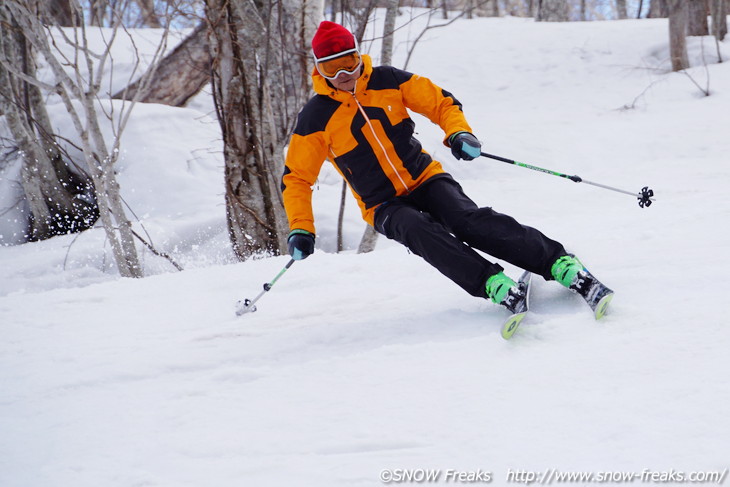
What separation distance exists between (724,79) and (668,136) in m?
2.41

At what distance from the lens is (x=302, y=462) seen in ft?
5.60

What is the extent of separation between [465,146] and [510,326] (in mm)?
908

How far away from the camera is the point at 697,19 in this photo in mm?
11172

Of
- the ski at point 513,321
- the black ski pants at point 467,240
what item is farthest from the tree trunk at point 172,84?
the ski at point 513,321

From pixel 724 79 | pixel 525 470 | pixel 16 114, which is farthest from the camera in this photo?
pixel 724 79

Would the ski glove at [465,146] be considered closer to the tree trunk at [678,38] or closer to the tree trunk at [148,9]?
the tree trunk at [148,9]

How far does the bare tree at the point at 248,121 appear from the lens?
16.1 ft

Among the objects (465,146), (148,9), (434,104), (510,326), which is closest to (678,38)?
(148,9)

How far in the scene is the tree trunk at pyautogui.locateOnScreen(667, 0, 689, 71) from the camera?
9.57 m

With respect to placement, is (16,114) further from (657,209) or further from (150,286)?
(657,209)

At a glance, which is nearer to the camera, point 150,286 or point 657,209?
point 150,286

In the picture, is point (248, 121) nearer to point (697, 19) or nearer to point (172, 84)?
point (172, 84)

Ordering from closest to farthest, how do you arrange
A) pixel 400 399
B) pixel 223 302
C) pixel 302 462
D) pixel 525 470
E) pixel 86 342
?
pixel 525 470 < pixel 302 462 < pixel 400 399 < pixel 86 342 < pixel 223 302

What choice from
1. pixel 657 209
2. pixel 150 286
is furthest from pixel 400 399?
pixel 657 209
